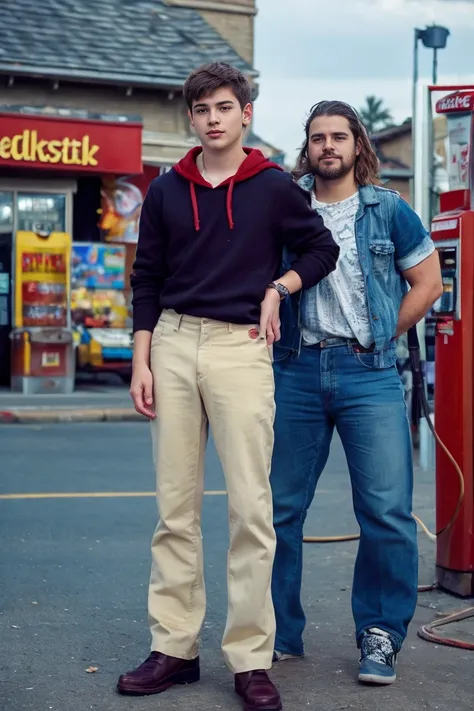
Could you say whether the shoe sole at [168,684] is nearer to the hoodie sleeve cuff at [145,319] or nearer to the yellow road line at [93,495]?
the hoodie sleeve cuff at [145,319]

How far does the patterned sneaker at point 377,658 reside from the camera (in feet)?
13.5

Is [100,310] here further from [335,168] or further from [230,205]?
[230,205]

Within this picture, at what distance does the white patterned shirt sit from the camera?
4.26m

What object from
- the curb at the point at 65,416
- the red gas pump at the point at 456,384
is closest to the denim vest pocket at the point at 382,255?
the red gas pump at the point at 456,384

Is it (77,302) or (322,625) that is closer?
(322,625)

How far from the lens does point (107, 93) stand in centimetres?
1775

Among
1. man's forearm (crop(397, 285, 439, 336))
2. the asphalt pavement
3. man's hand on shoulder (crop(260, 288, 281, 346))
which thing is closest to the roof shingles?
the asphalt pavement

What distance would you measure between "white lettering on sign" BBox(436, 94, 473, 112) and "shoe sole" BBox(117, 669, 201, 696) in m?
2.91

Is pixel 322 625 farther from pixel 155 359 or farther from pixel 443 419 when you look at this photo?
pixel 155 359

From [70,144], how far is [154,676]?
13.1 metres

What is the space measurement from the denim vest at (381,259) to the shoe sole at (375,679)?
1.06 metres

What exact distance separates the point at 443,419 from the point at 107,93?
43.5 ft

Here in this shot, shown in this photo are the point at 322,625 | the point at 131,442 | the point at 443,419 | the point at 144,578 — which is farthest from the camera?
the point at 131,442

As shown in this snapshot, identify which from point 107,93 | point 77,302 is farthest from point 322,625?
point 107,93
